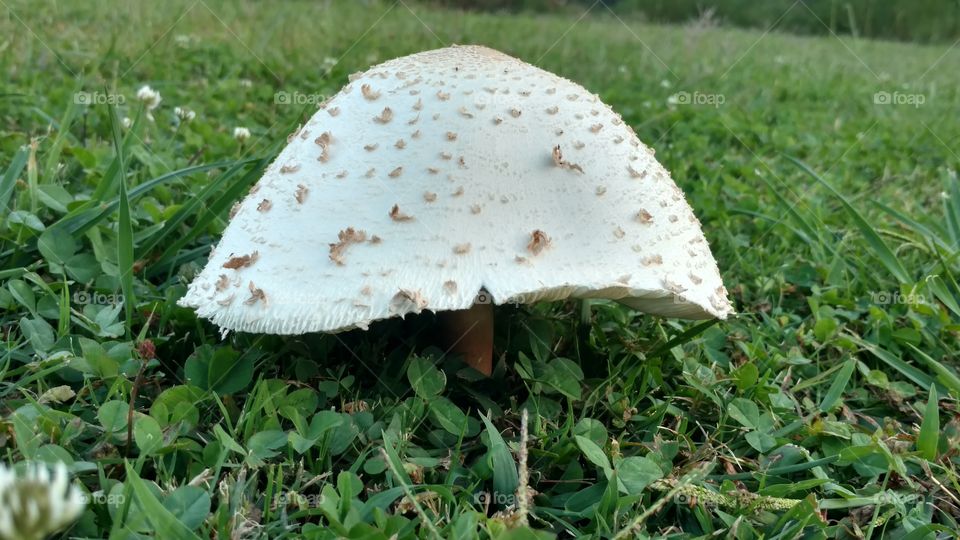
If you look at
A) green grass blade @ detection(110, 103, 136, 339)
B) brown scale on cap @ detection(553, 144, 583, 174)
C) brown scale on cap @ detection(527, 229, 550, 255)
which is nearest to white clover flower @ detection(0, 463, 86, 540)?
brown scale on cap @ detection(527, 229, 550, 255)

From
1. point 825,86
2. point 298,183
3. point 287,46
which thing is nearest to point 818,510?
point 298,183

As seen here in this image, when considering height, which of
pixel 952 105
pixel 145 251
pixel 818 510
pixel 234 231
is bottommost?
pixel 952 105

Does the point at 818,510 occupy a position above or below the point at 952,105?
above

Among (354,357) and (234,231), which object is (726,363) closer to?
(354,357)

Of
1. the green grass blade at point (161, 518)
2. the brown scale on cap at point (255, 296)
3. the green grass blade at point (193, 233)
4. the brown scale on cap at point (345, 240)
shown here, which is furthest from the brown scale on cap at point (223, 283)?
the green grass blade at point (193, 233)

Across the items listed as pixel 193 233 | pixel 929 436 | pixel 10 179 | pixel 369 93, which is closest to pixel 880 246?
pixel 929 436

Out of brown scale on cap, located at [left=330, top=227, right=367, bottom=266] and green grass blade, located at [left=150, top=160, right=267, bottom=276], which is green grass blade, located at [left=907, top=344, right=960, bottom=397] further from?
green grass blade, located at [left=150, top=160, right=267, bottom=276]

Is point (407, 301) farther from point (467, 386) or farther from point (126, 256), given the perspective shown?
point (126, 256)
